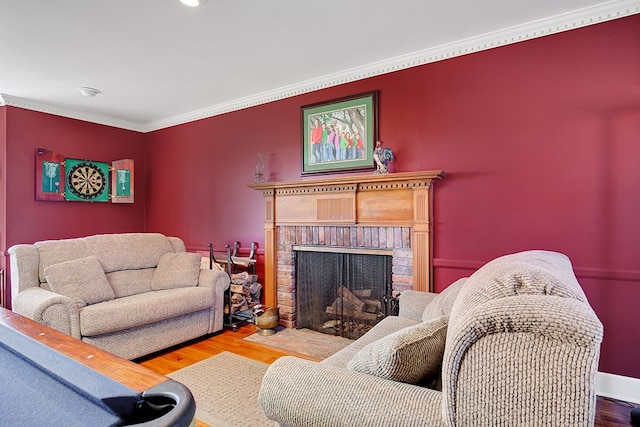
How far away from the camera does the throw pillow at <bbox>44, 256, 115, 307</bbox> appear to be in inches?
109

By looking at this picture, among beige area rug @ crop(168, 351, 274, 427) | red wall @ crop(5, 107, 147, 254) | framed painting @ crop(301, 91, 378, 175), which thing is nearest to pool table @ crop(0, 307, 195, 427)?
beige area rug @ crop(168, 351, 274, 427)

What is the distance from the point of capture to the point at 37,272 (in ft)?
9.64

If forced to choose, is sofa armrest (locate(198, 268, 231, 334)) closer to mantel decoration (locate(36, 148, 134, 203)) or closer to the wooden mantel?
the wooden mantel

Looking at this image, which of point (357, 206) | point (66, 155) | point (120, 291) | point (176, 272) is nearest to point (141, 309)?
point (120, 291)

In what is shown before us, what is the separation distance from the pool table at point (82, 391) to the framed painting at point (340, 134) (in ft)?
8.73

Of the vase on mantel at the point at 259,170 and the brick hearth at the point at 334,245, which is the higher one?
the vase on mantel at the point at 259,170

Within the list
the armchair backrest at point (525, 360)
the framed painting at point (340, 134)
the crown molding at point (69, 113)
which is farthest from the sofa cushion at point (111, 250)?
the armchair backrest at point (525, 360)

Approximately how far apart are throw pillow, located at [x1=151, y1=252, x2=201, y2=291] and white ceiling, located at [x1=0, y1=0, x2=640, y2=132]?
1.82 meters

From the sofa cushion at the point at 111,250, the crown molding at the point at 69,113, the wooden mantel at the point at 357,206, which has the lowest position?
the sofa cushion at the point at 111,250

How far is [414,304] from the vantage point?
8.25ft

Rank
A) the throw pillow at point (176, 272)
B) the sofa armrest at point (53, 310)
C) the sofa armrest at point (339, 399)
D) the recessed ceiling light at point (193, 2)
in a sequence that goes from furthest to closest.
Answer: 1. the throw pillow at point (176, 272)
2. the sofa armrest at point (53, 310)
3. the recessed ceiling light at point (193, 2)
4. the sofa armrest at point (339, 399)

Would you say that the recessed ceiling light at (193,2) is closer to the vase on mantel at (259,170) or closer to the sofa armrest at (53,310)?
the vase on mantel at (259,170)

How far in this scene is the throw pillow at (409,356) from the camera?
1142 millimetres

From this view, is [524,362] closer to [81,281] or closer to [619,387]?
[619,387]
